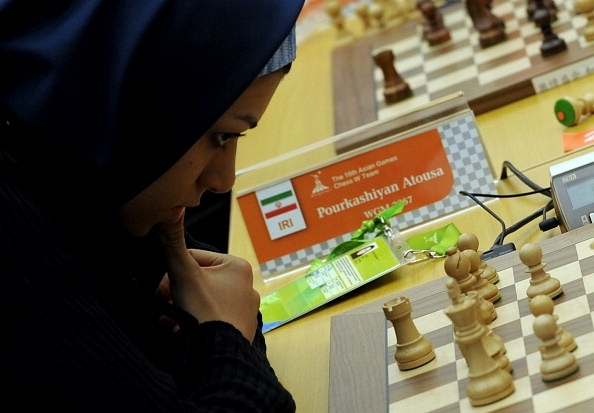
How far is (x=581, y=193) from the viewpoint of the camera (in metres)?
1.72

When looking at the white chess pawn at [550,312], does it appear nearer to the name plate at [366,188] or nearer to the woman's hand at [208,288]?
the woman's hand at [208,288]

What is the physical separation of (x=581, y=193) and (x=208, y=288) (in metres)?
0.60

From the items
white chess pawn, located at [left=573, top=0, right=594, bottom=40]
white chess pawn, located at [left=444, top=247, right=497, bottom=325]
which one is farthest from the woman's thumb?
white chess pawn, located at [left=573, top=0, right=594, bottom=40]

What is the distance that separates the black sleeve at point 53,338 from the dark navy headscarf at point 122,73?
0.28 ft

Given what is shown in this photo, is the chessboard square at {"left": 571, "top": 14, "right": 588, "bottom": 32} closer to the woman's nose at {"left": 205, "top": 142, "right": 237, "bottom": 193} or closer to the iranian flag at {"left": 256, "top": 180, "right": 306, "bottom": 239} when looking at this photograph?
the iranian flag at {"left": 256, "top": 180, "right": 306, "bottom": 239}

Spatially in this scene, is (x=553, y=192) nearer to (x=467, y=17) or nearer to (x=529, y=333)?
(x=529, y=333)

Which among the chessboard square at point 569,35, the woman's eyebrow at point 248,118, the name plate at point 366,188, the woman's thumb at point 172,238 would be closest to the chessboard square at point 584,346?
the woman's eyebrow at point 248,118

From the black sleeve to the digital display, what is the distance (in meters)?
0.72

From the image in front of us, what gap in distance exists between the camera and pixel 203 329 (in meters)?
1.48

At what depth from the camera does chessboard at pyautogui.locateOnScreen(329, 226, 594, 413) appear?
1261mm

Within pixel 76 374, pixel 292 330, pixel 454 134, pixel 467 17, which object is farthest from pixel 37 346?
pixel 467 17

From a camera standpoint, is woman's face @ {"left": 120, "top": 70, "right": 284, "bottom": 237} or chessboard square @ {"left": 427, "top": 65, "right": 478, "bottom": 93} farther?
chessboard square @ {"left": 427, "top": 65, "right": 478, "bottom": 93}

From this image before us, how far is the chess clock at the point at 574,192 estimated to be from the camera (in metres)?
1.69

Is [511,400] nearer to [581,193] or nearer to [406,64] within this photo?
[581,193]
